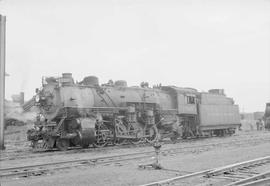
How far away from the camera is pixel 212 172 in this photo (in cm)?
756

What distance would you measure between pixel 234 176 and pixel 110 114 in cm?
1057

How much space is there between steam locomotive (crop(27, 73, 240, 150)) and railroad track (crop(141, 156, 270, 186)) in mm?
8344

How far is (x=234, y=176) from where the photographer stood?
754cm

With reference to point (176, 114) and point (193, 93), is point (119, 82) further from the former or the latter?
point (193, 93)

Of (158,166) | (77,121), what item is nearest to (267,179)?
(158,166)

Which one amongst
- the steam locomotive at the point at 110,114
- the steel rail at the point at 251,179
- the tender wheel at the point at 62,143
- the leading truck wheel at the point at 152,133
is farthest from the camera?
the leading truck wheel at the point at 152,133

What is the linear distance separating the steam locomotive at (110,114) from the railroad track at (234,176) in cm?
834

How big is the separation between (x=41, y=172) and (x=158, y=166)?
9.92ft

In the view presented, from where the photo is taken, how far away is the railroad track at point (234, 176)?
255 inches

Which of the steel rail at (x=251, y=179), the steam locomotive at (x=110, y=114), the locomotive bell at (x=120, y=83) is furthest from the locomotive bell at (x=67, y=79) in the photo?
the steel rail at (x=251, y=179)

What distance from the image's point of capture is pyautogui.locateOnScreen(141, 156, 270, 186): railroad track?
649 cm

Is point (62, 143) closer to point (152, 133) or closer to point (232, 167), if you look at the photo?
point (152, 133)

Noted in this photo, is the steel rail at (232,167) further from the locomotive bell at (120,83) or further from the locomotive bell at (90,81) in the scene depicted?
the locomotive bell at (120,83)

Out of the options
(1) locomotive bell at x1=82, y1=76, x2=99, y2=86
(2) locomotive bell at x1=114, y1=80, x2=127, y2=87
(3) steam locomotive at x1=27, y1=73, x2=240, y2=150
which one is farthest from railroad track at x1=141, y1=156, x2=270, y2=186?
(2) locomotive bell at x1=114, y1=80, x2=127, y2=87
